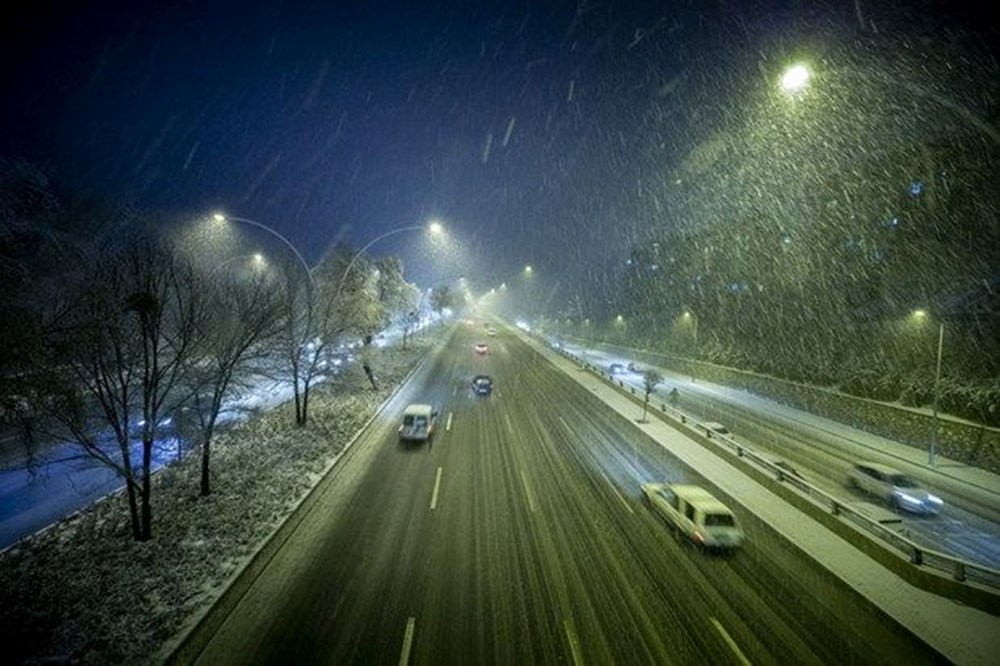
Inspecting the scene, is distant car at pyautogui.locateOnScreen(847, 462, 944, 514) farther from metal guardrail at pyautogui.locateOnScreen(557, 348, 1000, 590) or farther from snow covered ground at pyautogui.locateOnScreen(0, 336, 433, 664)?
snow covered ground at pyautogui.locateOnScreen(0, 336, 433, 664)

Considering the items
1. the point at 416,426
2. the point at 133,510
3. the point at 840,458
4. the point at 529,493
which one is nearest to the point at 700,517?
the point at 529,493

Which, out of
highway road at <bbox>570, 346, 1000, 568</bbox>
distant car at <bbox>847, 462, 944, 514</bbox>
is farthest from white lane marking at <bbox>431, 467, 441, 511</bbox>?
distant car at <bbox>847, 462, 944, 514</bbox>

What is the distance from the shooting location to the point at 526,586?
992 cm

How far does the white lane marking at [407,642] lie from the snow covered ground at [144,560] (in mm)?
4060

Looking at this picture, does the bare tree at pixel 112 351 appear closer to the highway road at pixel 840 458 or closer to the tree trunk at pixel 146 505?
the tree trunk at pixel 146 505

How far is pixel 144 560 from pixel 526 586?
9.06 metres

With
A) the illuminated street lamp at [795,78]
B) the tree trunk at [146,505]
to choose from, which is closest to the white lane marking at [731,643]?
the illuminated street lamp at [795,78]

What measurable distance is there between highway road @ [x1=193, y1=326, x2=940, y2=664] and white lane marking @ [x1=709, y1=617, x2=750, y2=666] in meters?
0.03

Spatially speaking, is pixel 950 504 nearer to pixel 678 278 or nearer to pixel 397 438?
pixel 397 438

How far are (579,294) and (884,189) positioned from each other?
71938 mm

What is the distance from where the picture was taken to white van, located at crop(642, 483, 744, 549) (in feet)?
37.8

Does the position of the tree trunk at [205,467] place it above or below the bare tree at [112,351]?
below

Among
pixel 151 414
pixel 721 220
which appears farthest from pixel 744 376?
pixel 151 414

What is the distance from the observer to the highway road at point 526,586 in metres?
8.16
